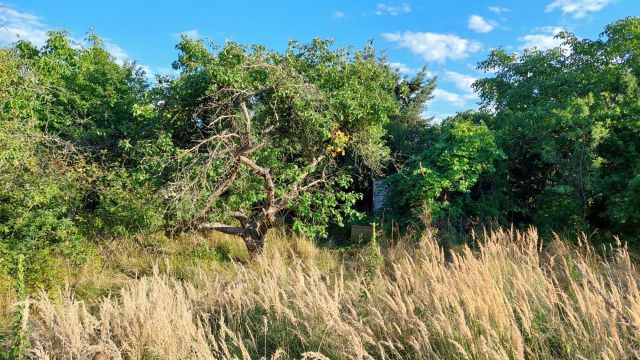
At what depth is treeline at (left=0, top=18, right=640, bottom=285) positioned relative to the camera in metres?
6.14

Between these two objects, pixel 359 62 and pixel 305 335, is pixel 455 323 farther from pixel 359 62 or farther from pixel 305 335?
pixel 359 62

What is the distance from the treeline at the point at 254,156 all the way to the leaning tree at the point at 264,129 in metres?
0.03

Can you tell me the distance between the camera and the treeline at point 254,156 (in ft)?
20.1

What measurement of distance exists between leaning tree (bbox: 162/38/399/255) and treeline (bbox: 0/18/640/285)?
31 mm

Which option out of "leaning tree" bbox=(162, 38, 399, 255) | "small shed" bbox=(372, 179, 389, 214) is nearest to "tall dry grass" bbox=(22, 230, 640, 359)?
"leaning tree" bbox=(162, 38, 399, 255)

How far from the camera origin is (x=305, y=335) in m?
3.41

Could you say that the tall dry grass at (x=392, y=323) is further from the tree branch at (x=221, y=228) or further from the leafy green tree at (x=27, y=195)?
the tree branch at (x=221, y=228)

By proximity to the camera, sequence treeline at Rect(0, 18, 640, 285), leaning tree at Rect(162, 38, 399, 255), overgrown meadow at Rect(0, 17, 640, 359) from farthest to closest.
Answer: leaning tree at Rect(162, 38, 399, 255) < treeline at Rect(0, 18, 640, 285) < overgrown meadow at Rect(0, 17, 640, 359)

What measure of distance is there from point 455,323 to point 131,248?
6435 millimetres

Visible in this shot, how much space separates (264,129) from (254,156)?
510mm

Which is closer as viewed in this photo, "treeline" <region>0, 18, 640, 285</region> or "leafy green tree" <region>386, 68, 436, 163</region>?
"treeline" <region>0, 18, 640, 285</region>

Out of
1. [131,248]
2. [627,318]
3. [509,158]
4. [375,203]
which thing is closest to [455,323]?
[627,318]

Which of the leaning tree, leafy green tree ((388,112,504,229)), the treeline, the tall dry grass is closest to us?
the tall dry grass

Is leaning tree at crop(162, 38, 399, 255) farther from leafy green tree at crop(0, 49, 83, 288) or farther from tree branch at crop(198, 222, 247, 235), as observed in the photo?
leafy green tree at crop(0, 49, 83, 288)
